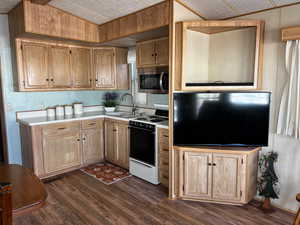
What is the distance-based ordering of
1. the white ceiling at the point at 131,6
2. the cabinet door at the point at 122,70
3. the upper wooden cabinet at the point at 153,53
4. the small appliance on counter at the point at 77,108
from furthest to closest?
the cabinet door at the point at 122,70
the small appliance on counter at the point at 77,108
the upper wooden cabinet at the point at 153,53
the white ceiling at the point at 131,6

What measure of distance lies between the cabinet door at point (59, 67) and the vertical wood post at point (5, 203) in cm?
334

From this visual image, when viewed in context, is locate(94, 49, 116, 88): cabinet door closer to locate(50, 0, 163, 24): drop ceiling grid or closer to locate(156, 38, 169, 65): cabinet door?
locate(50, 0, 163, 24): drop ceiling grid

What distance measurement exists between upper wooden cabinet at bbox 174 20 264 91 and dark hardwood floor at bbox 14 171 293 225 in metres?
1.54

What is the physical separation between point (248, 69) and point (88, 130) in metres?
2.92

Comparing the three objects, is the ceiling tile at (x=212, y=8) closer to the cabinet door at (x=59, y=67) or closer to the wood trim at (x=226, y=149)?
the wood trim at (x=226, y=149)

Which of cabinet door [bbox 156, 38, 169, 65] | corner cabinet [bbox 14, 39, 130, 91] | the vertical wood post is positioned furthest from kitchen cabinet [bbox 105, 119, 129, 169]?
the vertical wood post

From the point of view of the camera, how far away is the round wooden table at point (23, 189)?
1268 millimetres

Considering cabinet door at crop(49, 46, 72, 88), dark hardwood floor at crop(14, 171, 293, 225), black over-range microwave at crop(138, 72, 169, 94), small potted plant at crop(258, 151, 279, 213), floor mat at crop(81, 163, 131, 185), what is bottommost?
dark hardwood floor at crop(14, 171, 293, 225)

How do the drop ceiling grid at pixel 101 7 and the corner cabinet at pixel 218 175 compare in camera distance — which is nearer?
the corner cabinet at pixel 218 175

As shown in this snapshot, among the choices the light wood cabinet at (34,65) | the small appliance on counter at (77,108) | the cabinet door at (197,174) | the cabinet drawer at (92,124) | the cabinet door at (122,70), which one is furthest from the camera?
the cabinet door at (122,70)

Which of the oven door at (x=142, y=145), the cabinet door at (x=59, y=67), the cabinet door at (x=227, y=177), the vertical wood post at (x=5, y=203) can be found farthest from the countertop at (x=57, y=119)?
the vertical wood post at (x=5, y=203)

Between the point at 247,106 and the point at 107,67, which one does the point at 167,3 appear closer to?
the point at 247,106

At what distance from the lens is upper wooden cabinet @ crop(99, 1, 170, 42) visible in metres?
2.81

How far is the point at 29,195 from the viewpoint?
1.37 meters
